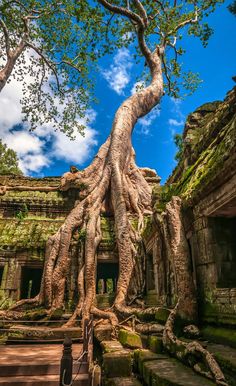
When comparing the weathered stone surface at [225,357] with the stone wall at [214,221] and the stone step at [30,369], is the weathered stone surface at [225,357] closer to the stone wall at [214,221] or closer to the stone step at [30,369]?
the stone wall at [214,221]

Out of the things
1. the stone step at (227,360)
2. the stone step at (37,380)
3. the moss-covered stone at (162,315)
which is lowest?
the stone step at (37,380)

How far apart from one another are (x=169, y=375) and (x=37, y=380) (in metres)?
2.20

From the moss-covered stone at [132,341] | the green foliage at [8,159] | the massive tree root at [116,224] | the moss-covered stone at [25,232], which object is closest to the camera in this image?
the moss-covered stone at [132,341]

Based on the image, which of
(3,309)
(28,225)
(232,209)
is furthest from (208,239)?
(28,225)

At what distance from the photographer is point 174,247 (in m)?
4.19

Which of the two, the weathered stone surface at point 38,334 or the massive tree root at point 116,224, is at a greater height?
the massive tree root at point 116,224

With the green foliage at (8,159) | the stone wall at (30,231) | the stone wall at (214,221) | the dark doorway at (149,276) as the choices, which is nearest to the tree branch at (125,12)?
the stone wall at (30,231)

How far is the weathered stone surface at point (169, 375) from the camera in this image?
2.13 metres

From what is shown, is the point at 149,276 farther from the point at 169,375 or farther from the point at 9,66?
the point at 9,66

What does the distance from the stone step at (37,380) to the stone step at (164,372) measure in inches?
37.1

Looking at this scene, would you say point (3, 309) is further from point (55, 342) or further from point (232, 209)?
point (232, 209)

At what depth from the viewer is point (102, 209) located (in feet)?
33.0

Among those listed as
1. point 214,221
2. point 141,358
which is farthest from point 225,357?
point 214,221

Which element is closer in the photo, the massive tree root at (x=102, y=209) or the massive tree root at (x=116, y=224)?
the massive tree root at (x=116, y=224)
